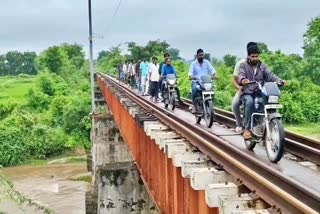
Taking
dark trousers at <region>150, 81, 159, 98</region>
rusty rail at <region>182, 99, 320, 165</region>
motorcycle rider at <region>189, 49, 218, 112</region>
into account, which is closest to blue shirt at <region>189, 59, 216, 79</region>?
motorcycle rider at <region>189, 49, 218, 112</region>

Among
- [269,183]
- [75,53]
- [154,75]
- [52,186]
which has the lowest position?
[52,186]

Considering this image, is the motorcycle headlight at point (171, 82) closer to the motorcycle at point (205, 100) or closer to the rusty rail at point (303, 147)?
the motorcycle at point (205, 100)

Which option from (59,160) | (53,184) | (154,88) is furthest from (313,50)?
(154,88)

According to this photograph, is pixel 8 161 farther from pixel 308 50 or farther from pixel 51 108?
pixel 308 50

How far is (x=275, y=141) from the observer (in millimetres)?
6766

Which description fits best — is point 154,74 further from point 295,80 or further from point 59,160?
point 59,160

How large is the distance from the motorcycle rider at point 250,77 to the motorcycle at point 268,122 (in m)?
0.08

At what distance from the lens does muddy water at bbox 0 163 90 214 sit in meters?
30.1

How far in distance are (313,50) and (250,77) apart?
45191 millimetres

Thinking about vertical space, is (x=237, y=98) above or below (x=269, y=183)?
above

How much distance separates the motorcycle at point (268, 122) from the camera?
263 inches

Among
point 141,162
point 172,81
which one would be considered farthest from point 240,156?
point 172,81

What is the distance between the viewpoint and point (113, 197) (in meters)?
15.9

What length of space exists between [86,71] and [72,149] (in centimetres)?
4931
